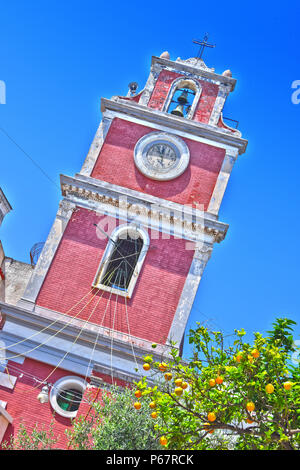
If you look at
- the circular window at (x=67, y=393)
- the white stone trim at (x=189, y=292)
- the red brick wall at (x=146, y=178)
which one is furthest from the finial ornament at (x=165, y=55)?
the circular window at (x=67, y=393)

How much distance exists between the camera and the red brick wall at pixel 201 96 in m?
18.5

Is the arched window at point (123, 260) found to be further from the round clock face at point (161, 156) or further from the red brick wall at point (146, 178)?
the round clock face at point (161, 156)

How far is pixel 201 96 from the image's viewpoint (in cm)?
1886

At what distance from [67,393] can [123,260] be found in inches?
175

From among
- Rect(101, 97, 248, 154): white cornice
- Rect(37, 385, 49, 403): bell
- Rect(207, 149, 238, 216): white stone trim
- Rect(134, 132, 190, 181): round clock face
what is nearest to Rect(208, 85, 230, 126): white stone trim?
Rect(101, 97, 248, 154): white cornice

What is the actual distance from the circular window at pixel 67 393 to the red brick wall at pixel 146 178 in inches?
258

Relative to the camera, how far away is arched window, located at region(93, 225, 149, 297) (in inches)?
631

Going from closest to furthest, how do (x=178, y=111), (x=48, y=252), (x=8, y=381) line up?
(x=8, y=381)
(x=48, y=252)
(x=178, y=111)

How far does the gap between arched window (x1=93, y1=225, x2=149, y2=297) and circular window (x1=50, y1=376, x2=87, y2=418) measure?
9.66 ft

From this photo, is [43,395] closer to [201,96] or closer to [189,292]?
[189,292]

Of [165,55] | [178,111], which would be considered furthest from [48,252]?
[165,55]

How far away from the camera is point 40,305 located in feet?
51.0

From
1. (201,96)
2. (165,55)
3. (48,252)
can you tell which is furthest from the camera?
(165,55)

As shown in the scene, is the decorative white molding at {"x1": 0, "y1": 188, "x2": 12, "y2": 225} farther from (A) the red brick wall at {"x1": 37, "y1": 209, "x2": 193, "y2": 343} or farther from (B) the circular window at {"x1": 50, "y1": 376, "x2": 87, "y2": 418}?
(B) the circular window at {"x1": 50, "y1": 376, "x2": 87, "y2": 418}
